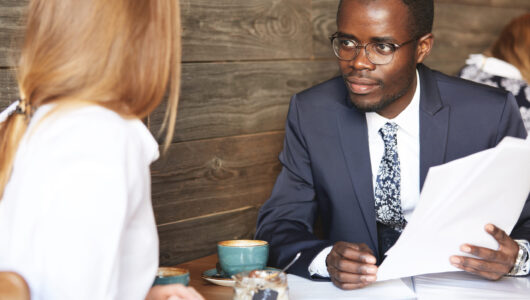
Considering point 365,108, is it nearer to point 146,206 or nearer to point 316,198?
point 316,198

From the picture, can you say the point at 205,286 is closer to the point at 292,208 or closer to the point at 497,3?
the point at 292,208

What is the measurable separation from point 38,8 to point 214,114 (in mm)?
985

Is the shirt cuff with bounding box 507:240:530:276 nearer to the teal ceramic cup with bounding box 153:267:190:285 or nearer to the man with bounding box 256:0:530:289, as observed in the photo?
the man with bounding box 256:0:530:289

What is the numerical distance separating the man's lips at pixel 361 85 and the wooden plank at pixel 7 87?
82cm

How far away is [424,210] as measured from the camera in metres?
1.25

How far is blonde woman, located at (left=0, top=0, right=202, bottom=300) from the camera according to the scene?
0.81 metres

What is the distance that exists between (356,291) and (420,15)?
807mm

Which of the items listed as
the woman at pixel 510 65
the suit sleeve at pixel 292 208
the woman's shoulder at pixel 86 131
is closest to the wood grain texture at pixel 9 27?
the woman's shoulder at pixel 86 131

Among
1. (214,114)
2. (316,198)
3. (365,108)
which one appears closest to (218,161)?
(214,114)

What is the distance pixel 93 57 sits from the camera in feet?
2.96

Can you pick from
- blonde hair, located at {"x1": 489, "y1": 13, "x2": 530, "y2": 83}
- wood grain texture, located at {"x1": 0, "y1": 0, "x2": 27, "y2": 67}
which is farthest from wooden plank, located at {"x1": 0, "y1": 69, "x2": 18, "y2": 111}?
blonde hair, located at {"x1": 489, "y1": 13, "x2": 530, "y2": 83}

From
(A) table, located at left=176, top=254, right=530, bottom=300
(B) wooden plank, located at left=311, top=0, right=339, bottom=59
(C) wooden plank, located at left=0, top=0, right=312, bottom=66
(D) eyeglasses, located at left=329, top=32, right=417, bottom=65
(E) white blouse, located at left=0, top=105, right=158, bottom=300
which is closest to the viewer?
(E) white blouse, located at left=0, top=105, right=158, bottom=300

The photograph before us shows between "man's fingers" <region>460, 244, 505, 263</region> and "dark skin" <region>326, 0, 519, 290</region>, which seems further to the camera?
"dark skin" <region>326, 0, 519, 290</region>

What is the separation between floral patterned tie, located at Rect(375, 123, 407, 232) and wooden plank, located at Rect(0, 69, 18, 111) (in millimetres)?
933
